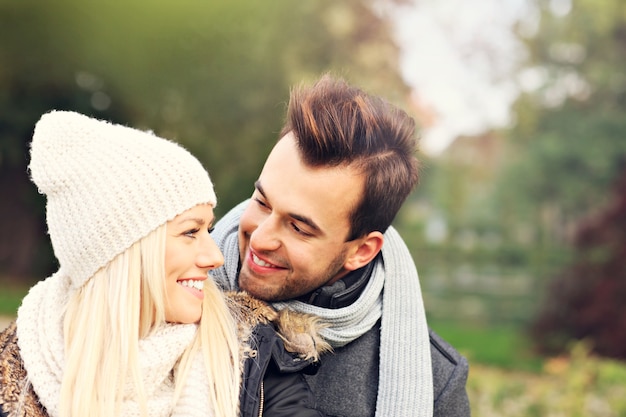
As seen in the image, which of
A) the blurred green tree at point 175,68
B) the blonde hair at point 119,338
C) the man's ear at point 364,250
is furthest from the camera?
the blurred green tree at point 175,68

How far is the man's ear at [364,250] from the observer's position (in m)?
2.69

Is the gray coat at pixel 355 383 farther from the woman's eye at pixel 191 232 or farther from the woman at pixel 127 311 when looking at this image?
the woman's eye at pixel 191 232

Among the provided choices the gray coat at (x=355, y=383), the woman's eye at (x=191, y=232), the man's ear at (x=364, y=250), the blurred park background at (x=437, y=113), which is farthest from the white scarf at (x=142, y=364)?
the blurred park background at (x=437, y=113)

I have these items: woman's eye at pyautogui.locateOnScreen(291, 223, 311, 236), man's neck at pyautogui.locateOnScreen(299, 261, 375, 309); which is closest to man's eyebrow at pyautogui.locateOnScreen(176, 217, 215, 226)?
woman's eye at pyautogui.locateOnScreen(291, 223, 311, 236)

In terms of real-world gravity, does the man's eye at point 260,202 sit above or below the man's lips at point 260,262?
above

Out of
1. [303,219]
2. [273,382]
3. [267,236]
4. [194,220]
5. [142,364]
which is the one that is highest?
[303,219]

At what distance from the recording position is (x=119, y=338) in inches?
81.3

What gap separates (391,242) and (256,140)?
6858 mm

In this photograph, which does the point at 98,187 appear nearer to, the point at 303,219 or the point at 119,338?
the point at 119,338

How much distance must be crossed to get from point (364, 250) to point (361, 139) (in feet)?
1.41

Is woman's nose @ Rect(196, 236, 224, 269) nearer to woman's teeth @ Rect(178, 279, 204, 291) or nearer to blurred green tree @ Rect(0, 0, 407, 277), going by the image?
woman's teeth @ Rect(178, 279, 204, 291)

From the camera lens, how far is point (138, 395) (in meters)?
2.04

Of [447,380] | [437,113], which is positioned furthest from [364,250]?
[437,113]

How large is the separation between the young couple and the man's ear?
0.04 metres
